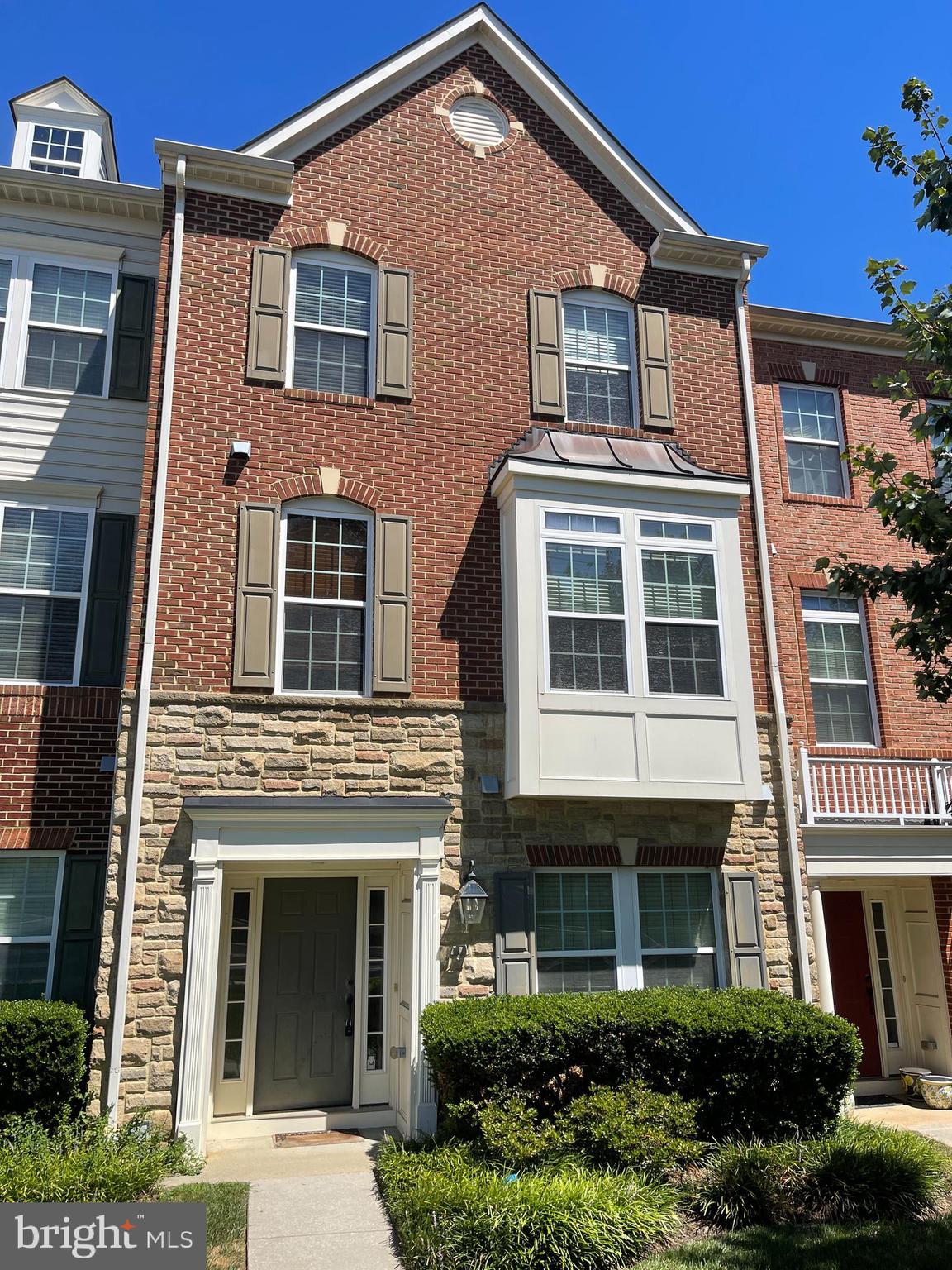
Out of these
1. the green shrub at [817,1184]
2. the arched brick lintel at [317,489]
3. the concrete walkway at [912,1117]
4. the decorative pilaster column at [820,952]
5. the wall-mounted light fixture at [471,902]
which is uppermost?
the arched brick lintel at [317,489]

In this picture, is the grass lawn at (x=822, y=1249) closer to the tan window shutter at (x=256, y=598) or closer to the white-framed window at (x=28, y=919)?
the tan window shutter at (x=256, y=598)

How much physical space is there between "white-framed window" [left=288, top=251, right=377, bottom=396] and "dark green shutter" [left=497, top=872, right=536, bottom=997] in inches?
218

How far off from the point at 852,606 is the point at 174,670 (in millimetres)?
8838

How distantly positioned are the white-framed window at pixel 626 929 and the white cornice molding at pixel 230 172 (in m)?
7.94

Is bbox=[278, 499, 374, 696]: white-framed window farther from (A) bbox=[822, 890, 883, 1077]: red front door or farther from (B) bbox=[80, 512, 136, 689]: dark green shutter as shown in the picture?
(A) bbox=[822, 890, 883, 1077]: red front door

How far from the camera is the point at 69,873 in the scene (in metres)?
9.49

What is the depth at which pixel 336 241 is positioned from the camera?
35.4 feet

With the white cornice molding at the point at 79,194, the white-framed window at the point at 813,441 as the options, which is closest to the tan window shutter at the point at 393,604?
the white cornice molding at the point at 79,194

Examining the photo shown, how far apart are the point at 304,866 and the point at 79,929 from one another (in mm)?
2250

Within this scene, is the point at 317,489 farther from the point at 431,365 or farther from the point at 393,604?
the point at 431,365

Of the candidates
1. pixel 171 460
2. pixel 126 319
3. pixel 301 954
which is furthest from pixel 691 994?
pixel 126 319

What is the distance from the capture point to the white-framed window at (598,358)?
37.4 ft

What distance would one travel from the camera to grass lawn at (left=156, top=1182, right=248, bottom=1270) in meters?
6.27

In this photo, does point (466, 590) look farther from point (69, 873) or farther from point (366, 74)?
point (366, 74)
